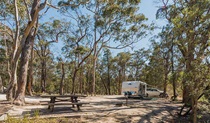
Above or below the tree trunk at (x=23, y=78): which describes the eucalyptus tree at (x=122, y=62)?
above

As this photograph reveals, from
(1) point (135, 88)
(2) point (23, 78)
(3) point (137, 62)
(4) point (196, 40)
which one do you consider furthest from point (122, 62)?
(4) point (196, 40)

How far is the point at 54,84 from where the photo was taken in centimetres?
4325

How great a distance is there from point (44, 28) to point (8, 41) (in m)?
4.63

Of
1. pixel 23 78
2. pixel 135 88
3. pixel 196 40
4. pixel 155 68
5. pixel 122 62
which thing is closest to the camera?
pixel 196 40

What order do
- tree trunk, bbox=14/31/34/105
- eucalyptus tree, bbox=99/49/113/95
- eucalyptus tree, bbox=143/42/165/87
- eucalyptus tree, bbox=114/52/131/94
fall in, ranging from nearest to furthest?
tree trunk, bbox=14/31/34/105
eucalyptus tree, bbox=143/42/165/87
eucalyptus tree, bbox=114/52/131/94
eucalyptus tree, bbox=99/49/113/95

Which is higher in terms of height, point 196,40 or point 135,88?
point 196,40

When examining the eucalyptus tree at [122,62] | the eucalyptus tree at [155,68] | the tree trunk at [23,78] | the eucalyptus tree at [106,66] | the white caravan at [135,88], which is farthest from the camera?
the eucalyptus tree at [106,66]

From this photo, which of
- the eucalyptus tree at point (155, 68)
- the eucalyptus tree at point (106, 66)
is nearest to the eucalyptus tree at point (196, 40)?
the eucalyptus tree at point (155, 68)

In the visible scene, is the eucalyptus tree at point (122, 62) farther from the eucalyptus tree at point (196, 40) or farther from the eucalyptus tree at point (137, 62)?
the eucalyptus tree at point (196, 40)

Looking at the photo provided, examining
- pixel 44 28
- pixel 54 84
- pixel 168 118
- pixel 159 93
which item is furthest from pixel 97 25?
pixel 54 84

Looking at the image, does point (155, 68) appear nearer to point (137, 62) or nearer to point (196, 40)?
point (137, 62)

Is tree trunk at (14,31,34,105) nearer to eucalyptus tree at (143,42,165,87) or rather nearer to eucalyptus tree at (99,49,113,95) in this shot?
eucalyptus tree at (143,42,165,87)

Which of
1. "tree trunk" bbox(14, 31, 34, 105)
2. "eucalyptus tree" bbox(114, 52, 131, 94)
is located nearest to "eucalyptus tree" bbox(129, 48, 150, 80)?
"eucalyptus tree" bbox(114, 52, 131, 94)

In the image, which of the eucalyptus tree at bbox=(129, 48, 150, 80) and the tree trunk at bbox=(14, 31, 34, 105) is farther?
the eucalyptus tree at bbox=(129, 48, 150, 80)
